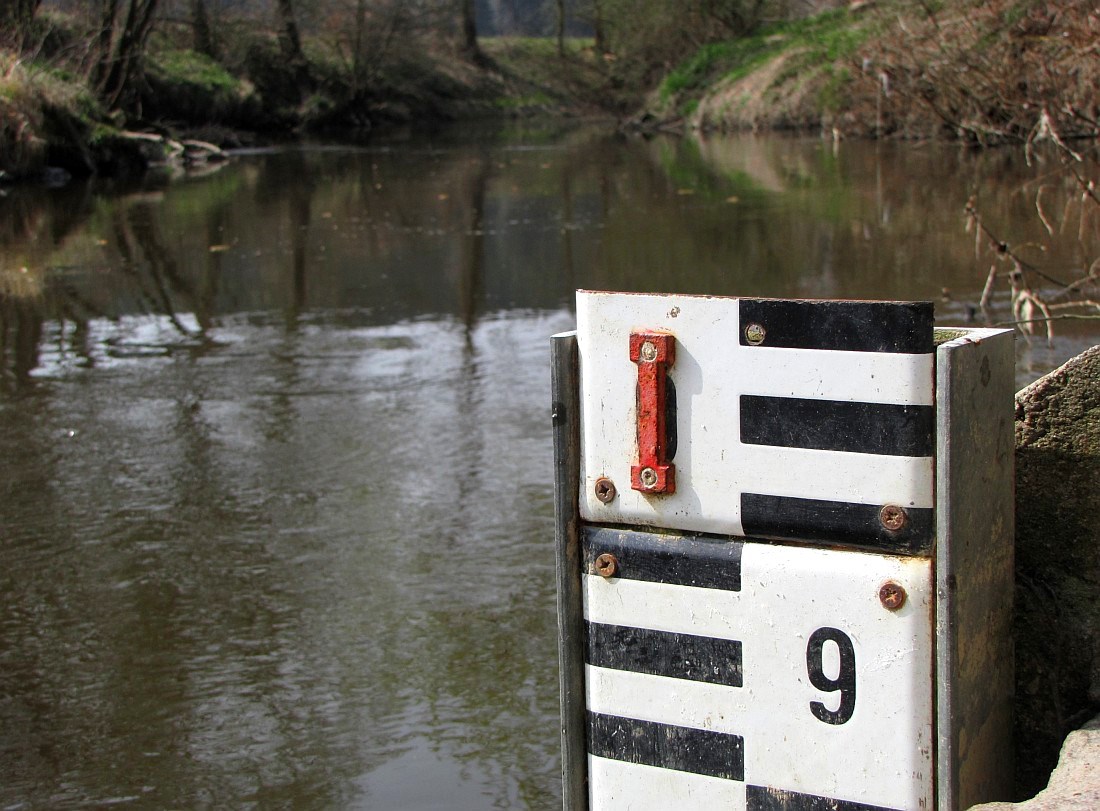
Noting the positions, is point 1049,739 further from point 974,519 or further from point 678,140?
point 678,140

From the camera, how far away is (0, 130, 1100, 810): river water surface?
2812 millimetres

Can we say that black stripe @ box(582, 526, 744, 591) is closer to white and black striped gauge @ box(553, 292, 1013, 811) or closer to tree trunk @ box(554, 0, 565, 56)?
white and black striped gauge @ box(553, 292, 1013, 811)

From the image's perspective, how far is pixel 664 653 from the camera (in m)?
1.86

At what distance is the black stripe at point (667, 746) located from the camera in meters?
1.82

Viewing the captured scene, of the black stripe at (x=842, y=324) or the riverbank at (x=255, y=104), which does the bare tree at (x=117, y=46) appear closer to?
the riverbank at (x=255, y=104)

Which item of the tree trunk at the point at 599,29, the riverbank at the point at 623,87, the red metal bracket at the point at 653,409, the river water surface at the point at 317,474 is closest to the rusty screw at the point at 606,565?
the red metal bracket at the point at 653,409

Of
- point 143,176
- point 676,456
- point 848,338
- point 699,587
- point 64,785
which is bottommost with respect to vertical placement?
point 64,785

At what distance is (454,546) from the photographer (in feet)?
12.9

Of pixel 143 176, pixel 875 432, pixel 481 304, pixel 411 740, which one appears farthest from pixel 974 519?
pixel 143 176

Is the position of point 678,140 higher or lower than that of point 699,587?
higher

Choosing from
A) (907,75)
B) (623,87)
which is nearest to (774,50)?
(623,87)

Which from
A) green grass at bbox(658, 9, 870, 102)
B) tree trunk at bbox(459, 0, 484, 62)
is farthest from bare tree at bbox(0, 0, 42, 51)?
tree trunk at bbox(459, 0, 484, 62)

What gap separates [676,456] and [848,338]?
11.4 inches

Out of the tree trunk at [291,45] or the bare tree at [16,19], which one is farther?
the tree trunk at [291,45]
